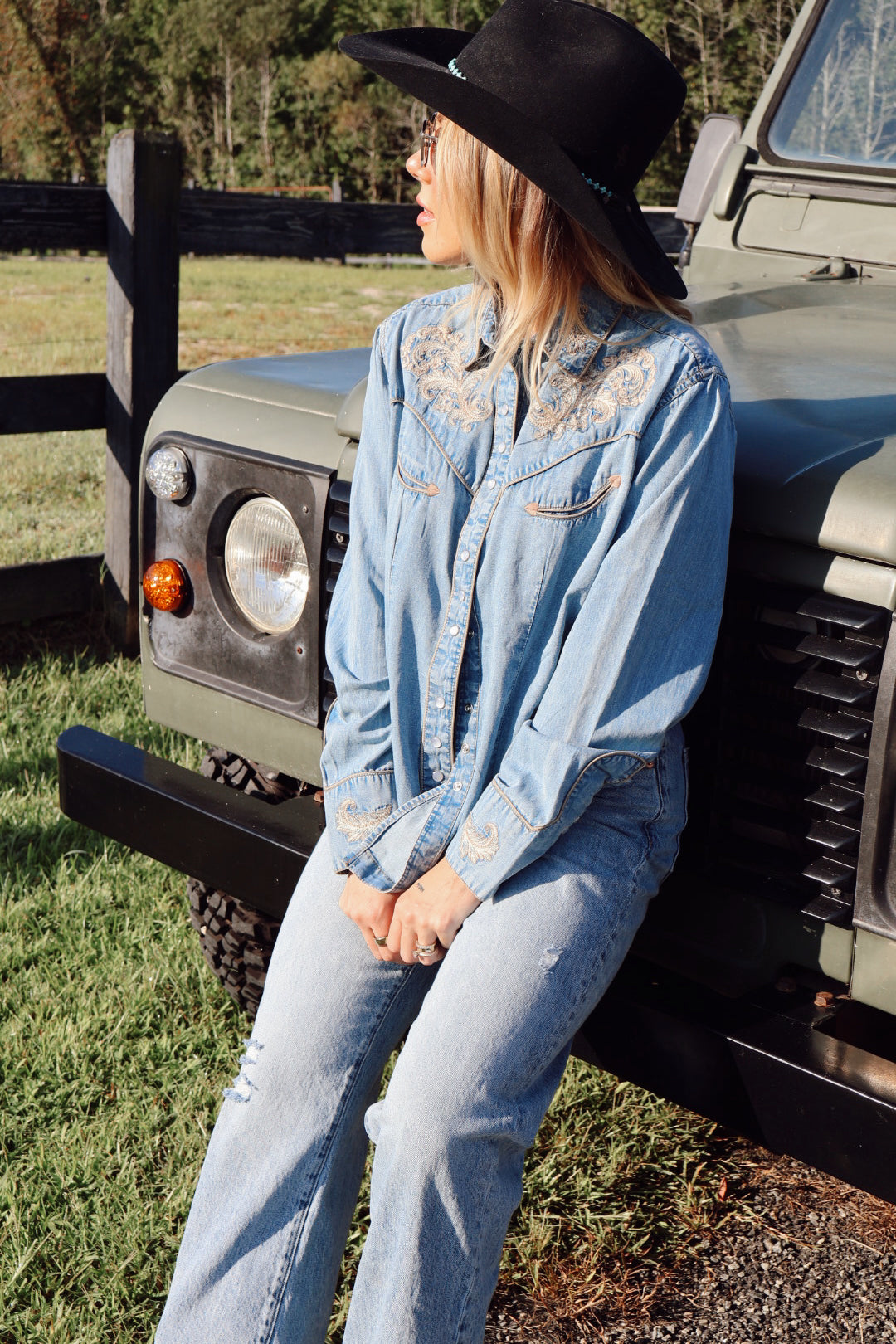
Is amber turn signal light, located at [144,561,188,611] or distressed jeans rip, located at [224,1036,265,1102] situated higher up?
amber turn signal light, located at [144,561,188,611]

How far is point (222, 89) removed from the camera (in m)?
53.9

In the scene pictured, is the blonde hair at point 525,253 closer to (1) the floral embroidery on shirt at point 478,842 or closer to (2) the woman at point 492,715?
(2) the woman at point 492,715

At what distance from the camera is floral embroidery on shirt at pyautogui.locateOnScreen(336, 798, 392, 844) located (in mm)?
1781

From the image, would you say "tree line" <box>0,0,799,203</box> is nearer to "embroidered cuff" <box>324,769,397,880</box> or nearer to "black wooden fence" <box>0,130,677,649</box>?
"black wooden fence" <box>0,130,677,649</box>

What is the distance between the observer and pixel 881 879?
1.61 meters

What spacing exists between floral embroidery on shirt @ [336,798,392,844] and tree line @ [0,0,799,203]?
38509mm

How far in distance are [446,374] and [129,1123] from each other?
58.5 inches

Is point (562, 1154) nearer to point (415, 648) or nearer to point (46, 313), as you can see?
point (415, 648)

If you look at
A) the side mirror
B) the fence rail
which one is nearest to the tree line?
the fence rail

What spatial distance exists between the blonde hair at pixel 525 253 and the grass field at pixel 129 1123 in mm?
1426

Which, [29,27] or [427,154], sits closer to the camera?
[427,154]

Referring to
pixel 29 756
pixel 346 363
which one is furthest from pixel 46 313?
pixel 346 363

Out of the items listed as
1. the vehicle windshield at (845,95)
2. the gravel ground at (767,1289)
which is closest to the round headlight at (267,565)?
the gravel ground at (767,1289)

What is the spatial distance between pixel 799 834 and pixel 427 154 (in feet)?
3.27
